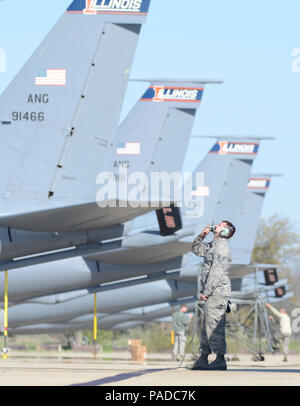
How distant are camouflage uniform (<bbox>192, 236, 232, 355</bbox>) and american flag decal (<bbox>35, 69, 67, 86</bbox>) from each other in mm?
6794

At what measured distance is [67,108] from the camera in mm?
15562

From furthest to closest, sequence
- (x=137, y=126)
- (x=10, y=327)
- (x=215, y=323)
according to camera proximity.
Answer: (x=10, y=327), (x=137, y=126), (x=215, y=323)

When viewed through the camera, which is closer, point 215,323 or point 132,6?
point 215,323

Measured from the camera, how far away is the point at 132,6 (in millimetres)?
15992

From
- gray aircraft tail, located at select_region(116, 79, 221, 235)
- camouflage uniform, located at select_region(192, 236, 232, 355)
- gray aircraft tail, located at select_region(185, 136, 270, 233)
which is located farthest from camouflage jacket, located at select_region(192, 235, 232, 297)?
gray aircraft tail, located at select_region(185, 136, 270, 233)

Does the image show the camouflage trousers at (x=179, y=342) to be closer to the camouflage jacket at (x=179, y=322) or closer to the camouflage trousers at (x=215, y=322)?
the camouflage jacket at (x=179, y=322)

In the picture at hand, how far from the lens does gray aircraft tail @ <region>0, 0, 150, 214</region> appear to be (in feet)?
50.3

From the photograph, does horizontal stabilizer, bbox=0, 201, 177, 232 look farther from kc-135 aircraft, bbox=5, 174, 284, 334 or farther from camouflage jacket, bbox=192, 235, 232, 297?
kc-135 aircraft, bbox=5, 174, 284, 334

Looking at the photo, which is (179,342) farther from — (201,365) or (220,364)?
(220,364)
